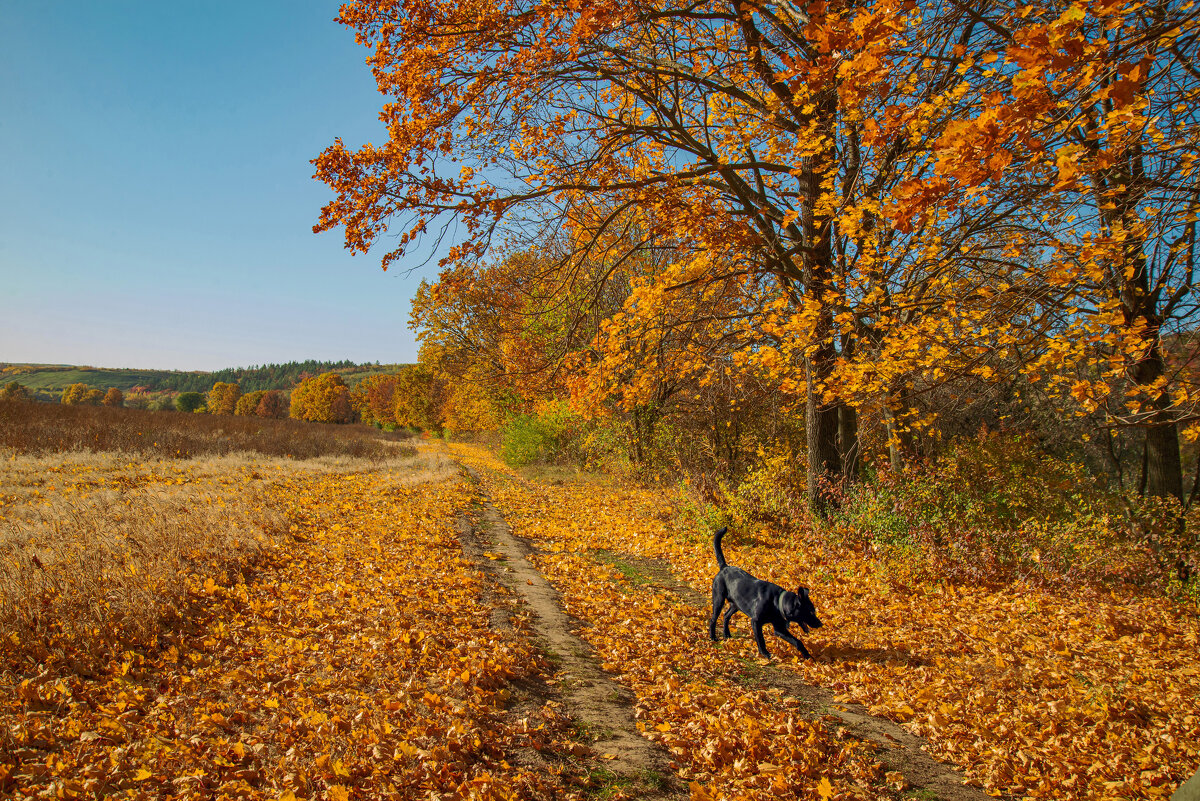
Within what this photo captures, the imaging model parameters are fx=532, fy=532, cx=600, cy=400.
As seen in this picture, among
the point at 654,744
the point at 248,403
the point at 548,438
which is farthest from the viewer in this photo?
the point at 248,403

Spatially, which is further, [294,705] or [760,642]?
[760,642]

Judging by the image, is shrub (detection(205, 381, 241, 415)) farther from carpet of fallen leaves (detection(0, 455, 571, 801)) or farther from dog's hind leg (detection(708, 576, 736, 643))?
dog's hind leg (detection(708, 576, 736, 643))

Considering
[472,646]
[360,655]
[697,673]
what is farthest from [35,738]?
[697,673]

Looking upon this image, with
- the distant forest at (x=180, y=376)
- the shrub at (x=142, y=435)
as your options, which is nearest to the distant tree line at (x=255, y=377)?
the distant forest at (x=180, y=376)

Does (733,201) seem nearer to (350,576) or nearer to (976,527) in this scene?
(976,527)

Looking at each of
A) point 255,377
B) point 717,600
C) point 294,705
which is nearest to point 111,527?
point 294,705

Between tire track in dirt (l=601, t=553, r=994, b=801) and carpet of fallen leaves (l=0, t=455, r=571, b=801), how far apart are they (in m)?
2.18

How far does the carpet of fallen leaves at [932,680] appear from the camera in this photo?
3373 mm

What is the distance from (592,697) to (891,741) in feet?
7.26

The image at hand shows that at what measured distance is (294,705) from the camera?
12.6 feet

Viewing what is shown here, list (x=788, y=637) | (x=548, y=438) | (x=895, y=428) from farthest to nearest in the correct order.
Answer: (x=548, y=438) → (x=895, y=428) → (x=788, y=637)

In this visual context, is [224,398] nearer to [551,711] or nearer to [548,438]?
[548,438]

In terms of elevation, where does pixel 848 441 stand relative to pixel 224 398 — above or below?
below

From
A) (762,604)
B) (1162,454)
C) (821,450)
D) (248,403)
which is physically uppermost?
(248,403)
